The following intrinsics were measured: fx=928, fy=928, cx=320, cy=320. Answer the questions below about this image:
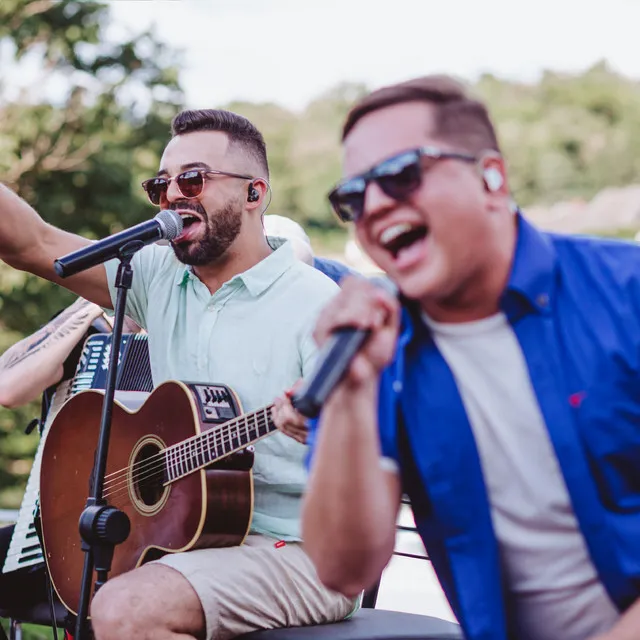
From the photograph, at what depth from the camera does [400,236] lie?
1.61 metres

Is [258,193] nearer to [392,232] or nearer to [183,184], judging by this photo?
[183,184]

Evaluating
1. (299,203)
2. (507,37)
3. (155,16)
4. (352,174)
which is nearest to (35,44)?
(155,16)

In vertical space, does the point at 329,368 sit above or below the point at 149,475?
below

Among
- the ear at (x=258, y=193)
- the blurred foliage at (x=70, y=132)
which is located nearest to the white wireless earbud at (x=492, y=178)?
the ear at (x=258, y=193)

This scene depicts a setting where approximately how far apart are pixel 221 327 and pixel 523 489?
1.59 m

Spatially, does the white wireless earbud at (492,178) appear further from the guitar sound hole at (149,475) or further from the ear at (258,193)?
the ear at (258,193)

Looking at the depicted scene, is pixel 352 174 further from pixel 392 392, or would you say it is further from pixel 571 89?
pixel 571 89

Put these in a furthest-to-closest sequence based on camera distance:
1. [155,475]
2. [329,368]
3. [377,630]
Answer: [155,475], [377,630], [329,368]

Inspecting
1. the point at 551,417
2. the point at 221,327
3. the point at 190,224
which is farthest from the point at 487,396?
the point at 190,224

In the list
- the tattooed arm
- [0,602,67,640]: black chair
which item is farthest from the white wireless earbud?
the tattooed arm

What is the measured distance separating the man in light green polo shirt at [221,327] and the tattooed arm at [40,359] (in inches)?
23.0

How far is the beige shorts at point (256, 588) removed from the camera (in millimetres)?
2615

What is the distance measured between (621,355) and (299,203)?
3505cm

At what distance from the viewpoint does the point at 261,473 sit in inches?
113
